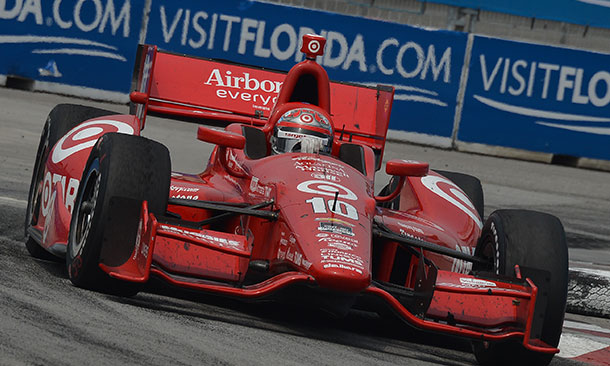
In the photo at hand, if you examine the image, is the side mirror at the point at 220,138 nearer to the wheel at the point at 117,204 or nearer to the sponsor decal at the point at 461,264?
the wheel at the point at 117,204

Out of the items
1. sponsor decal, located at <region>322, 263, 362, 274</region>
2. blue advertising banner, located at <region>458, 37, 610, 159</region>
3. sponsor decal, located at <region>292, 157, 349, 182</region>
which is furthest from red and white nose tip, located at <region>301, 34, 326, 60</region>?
blue advertising banner, located at <region>458, 37, 610, 159</region>

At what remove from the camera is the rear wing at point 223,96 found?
8.26 m

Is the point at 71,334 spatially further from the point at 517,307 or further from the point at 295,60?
the point at 295,60

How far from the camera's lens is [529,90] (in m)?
15.6

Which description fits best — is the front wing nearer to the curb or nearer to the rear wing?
the curb

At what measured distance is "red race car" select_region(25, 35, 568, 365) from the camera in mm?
5082

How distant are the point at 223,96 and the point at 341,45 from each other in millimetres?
7362

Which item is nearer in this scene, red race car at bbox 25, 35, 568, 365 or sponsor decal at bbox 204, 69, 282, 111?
red race car at bbox 25, 35, 568, 365

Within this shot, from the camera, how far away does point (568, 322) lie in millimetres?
6836

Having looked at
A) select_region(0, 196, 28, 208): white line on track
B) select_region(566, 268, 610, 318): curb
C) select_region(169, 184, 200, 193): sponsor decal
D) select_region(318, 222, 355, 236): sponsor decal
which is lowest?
select_region(0, 196, 28, 208): white line on track

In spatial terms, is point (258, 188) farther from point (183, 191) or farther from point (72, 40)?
point (72, 40)

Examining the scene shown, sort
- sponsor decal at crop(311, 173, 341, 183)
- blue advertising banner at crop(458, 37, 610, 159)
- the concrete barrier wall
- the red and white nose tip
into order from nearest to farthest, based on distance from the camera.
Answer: sponsor decal at crop(311, 173, 341, 183)
the red and white nose tip
the concrete barrier wall
blue advertising banner at crop(458, 37, 610, 159)

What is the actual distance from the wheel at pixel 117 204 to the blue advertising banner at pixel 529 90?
418 inches

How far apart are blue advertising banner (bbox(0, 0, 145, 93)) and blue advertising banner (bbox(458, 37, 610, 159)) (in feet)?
15.5
